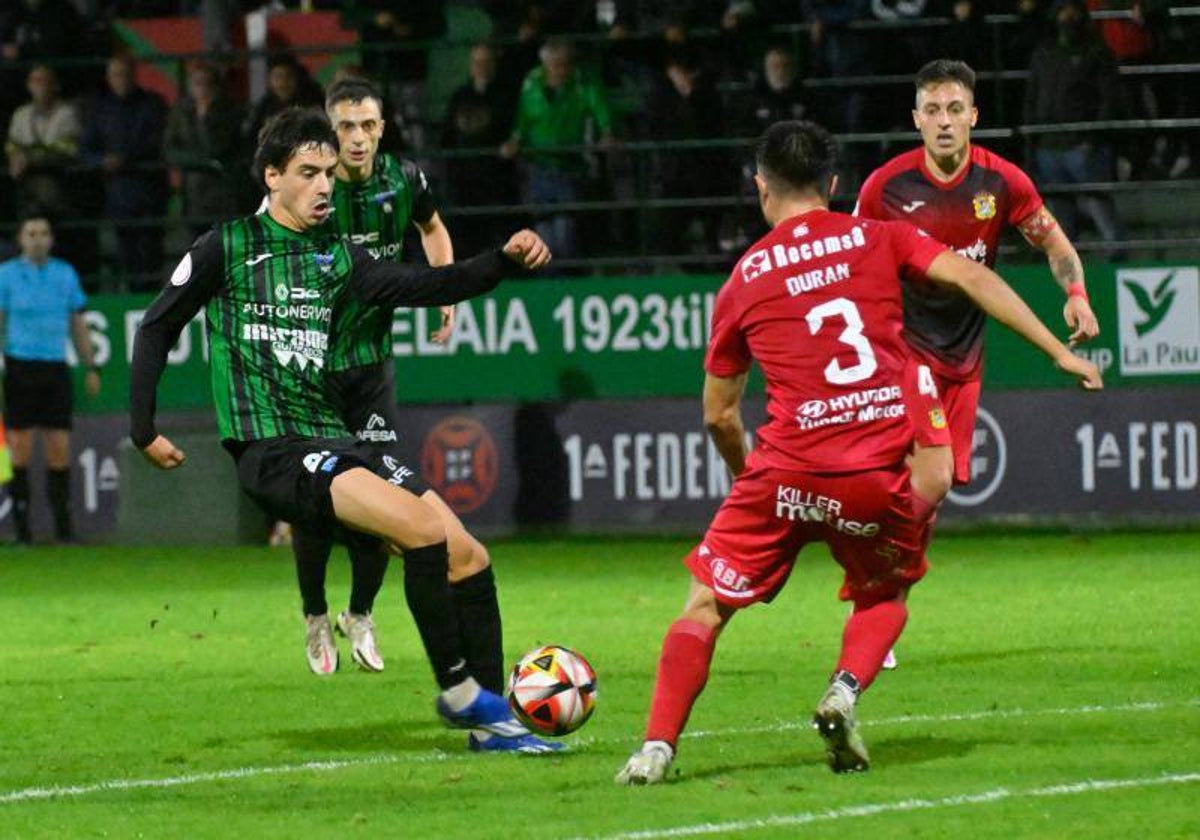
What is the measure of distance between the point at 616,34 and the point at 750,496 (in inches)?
489

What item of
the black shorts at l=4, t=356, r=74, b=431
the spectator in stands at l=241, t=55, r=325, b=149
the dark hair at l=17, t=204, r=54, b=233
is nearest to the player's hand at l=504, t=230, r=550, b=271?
the black shorts at l=4, t=356, r=74, b=431

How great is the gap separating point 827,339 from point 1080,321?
219 cm

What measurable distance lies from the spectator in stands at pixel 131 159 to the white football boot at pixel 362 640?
955 centimetres

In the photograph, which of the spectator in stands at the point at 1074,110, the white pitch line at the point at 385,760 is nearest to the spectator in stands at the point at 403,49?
the spectator in stands at the point at 1074,110

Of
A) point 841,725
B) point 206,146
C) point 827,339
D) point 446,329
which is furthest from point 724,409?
point 206,146

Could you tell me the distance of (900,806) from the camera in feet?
22.4

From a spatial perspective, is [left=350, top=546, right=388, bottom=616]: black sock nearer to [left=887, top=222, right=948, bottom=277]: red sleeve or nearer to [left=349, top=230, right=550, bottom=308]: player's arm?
[left=349, top=230, right=550, bottom=308]: player's arm

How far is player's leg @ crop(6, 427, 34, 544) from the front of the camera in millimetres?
18141

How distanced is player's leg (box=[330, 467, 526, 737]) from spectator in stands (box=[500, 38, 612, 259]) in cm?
1081

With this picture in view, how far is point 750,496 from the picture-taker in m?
7.32

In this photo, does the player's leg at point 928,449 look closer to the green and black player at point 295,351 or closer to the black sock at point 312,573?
the green and black player at point 295,351

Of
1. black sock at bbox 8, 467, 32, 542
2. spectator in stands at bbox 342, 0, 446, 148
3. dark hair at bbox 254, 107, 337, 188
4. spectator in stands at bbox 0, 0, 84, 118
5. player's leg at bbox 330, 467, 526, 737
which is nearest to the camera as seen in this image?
player's leg at bbox 330, 467, 526, 737

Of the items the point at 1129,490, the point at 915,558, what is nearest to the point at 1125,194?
the point at 1129,490

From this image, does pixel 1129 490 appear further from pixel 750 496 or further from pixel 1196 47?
pixel 750 496
